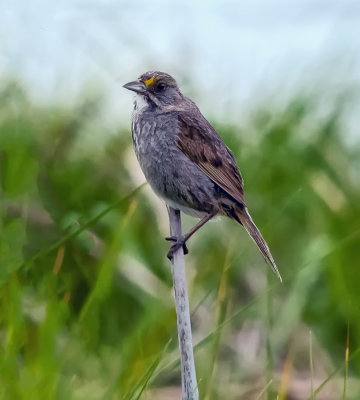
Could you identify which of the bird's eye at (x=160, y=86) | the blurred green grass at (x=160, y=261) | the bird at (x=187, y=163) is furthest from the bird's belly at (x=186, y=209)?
the bird's eye at (x=160, y=86)

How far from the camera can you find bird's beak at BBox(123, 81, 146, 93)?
11.3 feet

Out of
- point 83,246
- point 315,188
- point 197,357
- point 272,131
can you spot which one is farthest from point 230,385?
point 272,131

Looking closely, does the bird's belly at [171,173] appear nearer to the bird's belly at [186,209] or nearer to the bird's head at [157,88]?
the bird's belly at [186,209]

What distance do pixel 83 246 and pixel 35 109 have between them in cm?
109

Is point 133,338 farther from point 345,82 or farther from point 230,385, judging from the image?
point 345,82

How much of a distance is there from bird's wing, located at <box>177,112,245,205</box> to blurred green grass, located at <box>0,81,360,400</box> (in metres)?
0.19

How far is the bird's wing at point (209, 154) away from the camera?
132 inches

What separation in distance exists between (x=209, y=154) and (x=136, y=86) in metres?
0.35

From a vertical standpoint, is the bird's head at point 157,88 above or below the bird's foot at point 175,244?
above

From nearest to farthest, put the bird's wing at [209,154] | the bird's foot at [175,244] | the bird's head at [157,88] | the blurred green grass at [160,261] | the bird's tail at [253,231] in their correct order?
the bird's foot at [175,244], the bird's tail at [253,231], the blurred green grass at [160,261], the bird's wing at [209,154], the bird's head at [157,88]

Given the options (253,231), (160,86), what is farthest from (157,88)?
(253,231)

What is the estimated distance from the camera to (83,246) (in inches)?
158

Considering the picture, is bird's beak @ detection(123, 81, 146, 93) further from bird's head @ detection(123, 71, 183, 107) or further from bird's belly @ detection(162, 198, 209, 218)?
bird's belly @ detection(162, 198, 209, 218)

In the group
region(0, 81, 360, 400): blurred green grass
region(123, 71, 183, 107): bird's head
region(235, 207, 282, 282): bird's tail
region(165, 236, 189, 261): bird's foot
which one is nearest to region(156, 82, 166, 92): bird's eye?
region(123, 71, 183, 107): bird's head
